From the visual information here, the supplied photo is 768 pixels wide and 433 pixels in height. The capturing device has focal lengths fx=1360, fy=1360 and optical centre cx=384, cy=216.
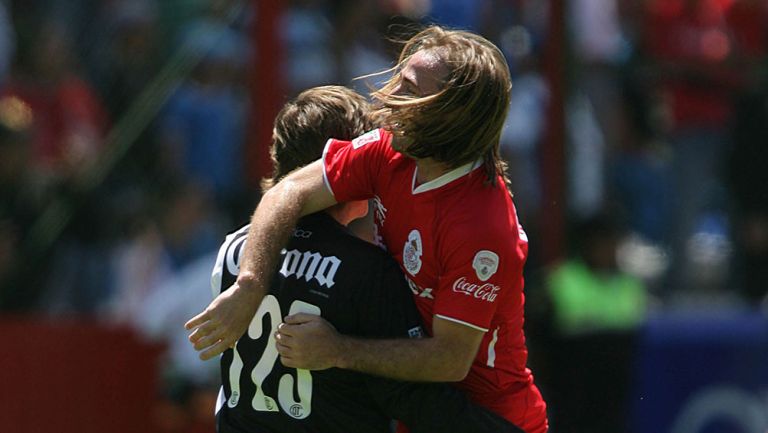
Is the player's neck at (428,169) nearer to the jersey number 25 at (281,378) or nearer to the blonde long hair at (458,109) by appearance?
the blonde long hair at (458,109)

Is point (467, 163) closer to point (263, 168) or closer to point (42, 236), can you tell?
point (263, 168)

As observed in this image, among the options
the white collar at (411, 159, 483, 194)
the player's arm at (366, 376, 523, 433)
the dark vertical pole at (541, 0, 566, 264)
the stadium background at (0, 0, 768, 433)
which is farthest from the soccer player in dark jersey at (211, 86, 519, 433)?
the dark vertical pole at (541, 0, 566, 264)

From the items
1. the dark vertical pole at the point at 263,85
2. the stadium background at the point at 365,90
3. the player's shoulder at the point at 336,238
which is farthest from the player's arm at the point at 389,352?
the stadium background at the point at 365,90

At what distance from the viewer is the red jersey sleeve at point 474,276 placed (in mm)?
3510

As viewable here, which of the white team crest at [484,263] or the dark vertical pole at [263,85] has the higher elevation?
the white team crest at [484,263]

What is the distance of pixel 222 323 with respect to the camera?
346 cm

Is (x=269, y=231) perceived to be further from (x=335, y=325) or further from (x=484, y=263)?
(x=484, y=263)

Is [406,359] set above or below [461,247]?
below

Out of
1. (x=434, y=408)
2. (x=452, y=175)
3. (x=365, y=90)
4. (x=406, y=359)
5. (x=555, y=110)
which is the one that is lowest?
(x=555, y=110)

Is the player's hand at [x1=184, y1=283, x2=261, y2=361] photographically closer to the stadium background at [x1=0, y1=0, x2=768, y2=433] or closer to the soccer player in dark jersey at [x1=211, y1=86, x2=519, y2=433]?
the soccer player in dark jersey at [x1=211, y1=86, x2=519, y2=433]

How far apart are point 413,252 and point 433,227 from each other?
99 mm

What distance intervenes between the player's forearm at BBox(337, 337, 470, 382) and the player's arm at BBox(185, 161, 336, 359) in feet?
0.91

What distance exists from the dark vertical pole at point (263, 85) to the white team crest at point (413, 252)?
4156 millimetres

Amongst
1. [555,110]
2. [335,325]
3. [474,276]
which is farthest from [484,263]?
[555,110]
